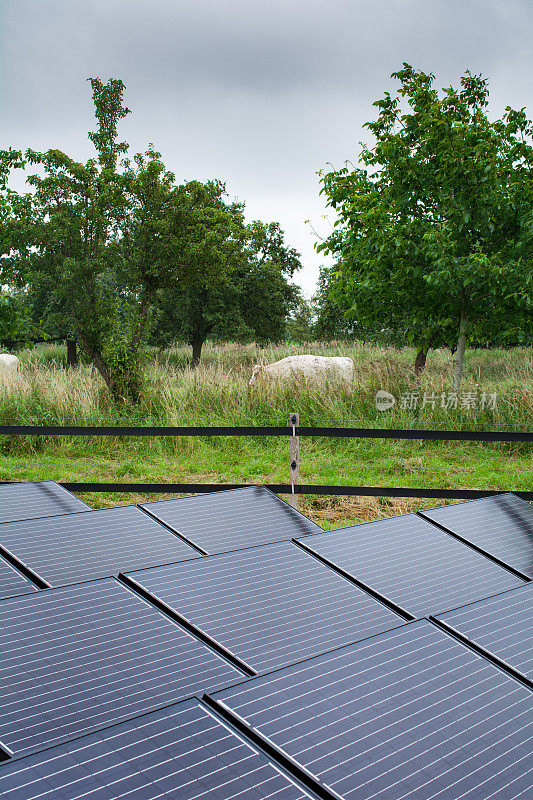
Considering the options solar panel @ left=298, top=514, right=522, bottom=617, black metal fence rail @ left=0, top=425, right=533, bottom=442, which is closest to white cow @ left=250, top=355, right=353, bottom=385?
black metal fence rail @ left=0, top=425, right=533, bottom=442

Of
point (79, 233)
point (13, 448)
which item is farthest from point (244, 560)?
point (79, 233)

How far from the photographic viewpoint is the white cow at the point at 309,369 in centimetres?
1391

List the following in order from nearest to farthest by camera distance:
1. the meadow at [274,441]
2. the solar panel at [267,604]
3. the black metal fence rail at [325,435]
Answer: the solar panel at [267,604], the black metal fence rail at [325,435], the meadow at [274,441]

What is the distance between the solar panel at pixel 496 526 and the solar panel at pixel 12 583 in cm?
248

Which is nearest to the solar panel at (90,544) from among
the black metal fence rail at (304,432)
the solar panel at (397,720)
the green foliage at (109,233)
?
the solar panel at (397,720)

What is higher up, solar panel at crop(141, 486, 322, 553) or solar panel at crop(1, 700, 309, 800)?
solar panel at crop(1, 700, 309, 800)

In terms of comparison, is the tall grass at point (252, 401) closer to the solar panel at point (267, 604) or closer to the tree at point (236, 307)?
the solar panel at point (267, 604)

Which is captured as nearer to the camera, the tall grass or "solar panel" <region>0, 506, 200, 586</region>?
"solar panel" <region>0, 506, 200, 586</region>

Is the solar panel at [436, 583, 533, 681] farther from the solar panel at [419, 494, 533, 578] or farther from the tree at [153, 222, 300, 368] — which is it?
the tree at [153, 222, 300, 368]

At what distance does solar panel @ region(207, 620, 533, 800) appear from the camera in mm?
1484

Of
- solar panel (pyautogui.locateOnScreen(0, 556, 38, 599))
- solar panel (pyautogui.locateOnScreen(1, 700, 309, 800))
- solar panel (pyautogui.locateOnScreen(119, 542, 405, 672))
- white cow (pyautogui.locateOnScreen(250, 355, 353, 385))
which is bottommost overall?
solar panel (pyautogui.locateOnScreen(0, 556, 38, 599))

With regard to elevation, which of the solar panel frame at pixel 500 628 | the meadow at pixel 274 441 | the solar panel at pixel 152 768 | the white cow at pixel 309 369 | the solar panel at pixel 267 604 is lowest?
the meadow at pixel 274 441

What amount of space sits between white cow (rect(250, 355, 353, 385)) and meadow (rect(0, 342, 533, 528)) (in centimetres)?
39

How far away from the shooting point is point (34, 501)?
5.09m
